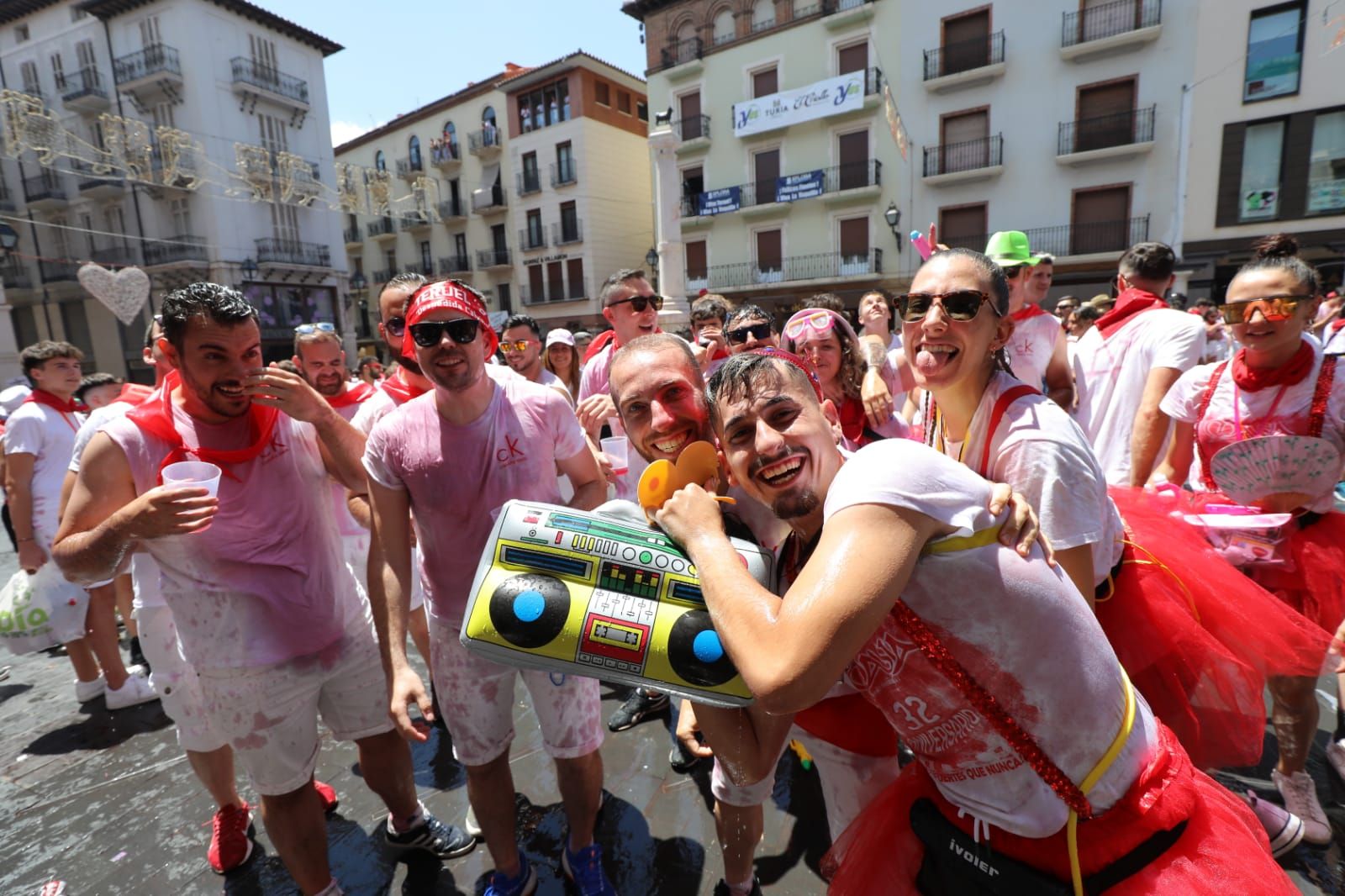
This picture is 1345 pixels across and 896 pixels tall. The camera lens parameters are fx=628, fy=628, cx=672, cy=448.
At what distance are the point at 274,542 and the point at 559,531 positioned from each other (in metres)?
1.64

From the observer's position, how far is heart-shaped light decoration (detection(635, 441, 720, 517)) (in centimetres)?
153

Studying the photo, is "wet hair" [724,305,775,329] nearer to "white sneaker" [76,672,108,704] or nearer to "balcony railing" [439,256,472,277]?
"white sneaker" [76,672,108,704]

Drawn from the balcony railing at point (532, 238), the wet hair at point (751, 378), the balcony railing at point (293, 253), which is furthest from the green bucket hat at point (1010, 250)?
the balcony railing at point (293, 253)

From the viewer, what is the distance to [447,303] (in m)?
2.34

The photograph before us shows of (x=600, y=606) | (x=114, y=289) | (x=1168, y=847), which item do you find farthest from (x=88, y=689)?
(x=114, y=289)

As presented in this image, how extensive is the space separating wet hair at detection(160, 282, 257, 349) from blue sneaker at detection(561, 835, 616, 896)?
2.42 metres

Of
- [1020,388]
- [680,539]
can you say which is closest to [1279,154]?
[1020,388]

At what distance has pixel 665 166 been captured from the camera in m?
10.0

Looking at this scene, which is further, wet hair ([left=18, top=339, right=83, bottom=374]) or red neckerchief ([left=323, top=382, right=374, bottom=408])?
wet hair ([left=18, top=339, right=83, bottom=374])

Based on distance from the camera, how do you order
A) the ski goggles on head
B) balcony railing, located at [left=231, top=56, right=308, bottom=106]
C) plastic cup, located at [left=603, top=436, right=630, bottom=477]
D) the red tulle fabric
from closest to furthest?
the red tulle fabric, plastic cup, located at [left=603, top=436, right=630, bottom=477], the ski goggles on head, balcony railing, located at [left=231, top=56, right=308, bottom=106]

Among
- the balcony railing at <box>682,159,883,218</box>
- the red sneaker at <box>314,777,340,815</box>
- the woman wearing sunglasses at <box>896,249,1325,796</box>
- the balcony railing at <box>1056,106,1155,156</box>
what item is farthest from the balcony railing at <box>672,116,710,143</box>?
the red sneaker at <box>314,777,340,815</box>

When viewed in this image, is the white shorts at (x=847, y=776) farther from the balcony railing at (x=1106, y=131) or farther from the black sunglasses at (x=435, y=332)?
the balcony railing at (x=1106, y=131)

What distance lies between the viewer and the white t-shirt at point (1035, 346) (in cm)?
389

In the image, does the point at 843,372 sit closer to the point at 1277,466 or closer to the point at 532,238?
the point at 1277,466
